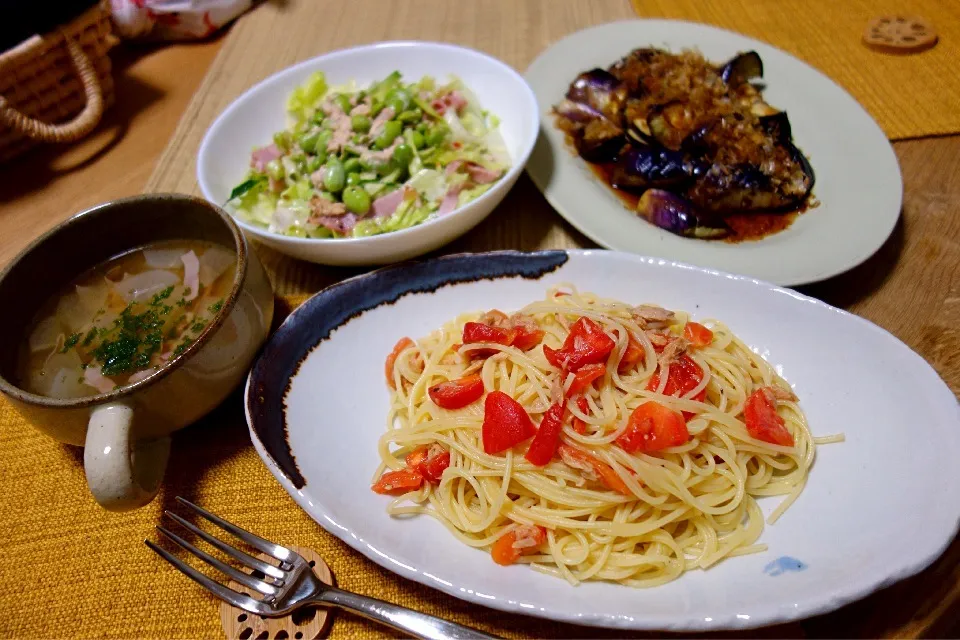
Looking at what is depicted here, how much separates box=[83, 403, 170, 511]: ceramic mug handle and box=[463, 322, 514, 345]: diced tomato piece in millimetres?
1103

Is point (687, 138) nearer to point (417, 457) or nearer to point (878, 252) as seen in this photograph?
point (878, 252)

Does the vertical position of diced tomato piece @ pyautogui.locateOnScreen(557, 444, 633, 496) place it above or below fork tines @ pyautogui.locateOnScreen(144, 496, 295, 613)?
below

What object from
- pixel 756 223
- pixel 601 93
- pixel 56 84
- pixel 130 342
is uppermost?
pixel 56 84

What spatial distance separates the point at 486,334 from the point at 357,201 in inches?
37.7

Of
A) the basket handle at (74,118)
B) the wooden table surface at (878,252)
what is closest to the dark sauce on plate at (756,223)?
the wooden table surface at (878,252)

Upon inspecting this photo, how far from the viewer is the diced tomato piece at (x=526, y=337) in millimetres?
2156

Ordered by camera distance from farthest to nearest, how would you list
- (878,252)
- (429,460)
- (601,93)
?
(601,93) → (878,252) → (429,460)

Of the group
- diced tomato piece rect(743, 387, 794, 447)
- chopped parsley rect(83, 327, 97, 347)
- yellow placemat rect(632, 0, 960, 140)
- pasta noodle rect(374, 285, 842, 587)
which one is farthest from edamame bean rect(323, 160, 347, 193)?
yellow placemat rect(632, 0, 960, 140)

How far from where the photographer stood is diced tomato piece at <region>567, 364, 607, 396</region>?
1946mm

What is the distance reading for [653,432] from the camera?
1.81 meters

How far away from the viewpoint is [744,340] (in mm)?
2193

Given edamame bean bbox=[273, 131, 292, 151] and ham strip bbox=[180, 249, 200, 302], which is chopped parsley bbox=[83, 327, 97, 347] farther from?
edamame bean bbox=[273, 131, 292, 151]

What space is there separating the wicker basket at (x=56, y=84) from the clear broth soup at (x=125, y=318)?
5.77 feet

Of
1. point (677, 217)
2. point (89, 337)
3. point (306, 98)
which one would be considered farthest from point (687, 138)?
point (89, 337)
